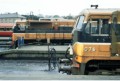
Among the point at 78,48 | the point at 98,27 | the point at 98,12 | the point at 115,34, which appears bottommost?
the point at 78,48

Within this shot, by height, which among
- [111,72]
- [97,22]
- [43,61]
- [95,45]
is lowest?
[43,61]

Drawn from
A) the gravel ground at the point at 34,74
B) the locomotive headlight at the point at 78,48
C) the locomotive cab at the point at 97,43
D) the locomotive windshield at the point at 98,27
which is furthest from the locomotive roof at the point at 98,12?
the gravel ground at the point at 34,74

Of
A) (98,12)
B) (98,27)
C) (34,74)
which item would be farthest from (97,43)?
(34,74)

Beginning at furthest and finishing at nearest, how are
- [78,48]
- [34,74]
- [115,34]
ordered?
[78,48] < [115,34] < [34,74]

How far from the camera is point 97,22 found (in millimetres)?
10312

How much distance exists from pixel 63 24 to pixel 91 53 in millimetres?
21034

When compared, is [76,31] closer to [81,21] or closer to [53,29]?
[81,21]

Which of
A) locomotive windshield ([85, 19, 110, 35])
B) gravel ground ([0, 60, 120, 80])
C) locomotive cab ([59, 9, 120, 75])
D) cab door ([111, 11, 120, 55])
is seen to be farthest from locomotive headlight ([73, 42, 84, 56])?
gravel ground ([0, 60, 120, 80])

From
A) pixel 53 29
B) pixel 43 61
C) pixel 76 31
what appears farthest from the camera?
pixel 53 29

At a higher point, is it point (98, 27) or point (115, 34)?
point (98, 27)

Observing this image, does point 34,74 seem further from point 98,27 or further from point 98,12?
point 98,12

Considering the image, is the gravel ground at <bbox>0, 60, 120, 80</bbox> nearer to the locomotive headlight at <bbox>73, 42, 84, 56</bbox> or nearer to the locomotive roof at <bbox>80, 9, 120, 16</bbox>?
the locomotive headlight at <bbox>73, 42, 84, 56</bbox>

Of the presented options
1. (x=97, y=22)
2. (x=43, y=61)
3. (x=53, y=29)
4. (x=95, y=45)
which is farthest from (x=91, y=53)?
(x=53, y=29)

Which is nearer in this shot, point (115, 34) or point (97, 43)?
point (115, 34)
